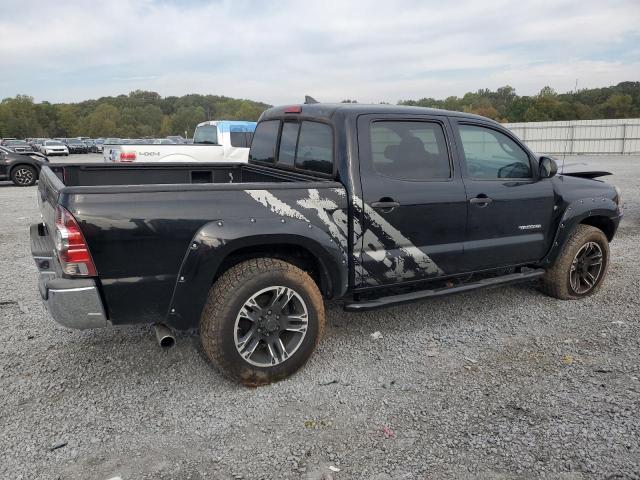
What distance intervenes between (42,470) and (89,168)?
9.00 feet

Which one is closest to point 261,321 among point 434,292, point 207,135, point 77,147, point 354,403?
point 354,403

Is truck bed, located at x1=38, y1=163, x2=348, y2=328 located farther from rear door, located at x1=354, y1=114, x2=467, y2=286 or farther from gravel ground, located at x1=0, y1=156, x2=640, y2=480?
gravel ground, located at x1=0, y1=156, x2=640, y2=480

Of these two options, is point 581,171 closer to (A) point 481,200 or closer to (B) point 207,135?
(A) point 481,200

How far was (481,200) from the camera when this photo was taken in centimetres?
407

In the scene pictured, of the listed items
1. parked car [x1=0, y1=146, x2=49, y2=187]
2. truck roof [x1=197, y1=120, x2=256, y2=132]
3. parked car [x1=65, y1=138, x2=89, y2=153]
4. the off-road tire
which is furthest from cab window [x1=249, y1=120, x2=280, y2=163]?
parked car [x1=65, y1=138, x2=89, y2=153]

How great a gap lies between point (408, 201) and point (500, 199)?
0.99 m

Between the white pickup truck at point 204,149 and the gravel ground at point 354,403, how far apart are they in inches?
255

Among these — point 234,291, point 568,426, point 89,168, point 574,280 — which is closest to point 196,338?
point 234,291

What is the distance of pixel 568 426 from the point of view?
2895mm

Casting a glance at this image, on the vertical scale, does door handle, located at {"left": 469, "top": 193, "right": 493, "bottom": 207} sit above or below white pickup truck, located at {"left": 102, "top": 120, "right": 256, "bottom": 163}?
below

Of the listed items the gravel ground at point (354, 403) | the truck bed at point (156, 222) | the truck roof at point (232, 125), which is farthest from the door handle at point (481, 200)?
the truck roof at point (232, 125)

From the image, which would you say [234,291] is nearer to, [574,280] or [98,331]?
[98,331]

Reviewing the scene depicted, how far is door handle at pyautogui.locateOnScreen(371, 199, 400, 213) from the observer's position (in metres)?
3.57

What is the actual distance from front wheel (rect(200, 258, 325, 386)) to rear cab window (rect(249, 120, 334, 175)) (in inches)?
36.1
